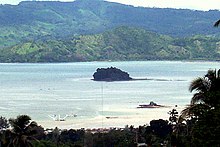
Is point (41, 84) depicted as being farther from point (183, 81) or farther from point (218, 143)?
point (218, 143)

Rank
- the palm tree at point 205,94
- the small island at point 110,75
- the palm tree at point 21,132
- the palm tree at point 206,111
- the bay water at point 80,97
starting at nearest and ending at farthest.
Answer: the palm tree at point 206,111 → the palm tree at point 205,94 → the palm tree at point 21,132 → the bay water at point 80,97 → the small island at point 110,75

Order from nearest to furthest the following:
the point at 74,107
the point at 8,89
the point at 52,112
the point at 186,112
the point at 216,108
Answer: the point at 186,112 < the point at 216,108 < the point at 52,112 < the point at 74,107 < the point at 8,89

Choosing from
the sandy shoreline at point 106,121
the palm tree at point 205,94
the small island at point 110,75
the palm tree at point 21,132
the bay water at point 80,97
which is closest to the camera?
the palm tree at point 205,94

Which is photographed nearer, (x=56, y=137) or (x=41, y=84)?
(x=56, y=137)

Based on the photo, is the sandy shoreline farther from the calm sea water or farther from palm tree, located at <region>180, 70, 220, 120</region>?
palm tree, located at <region>180, 70, 220, 120</region>

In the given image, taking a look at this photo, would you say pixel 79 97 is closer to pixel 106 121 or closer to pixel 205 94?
pixel 106 121

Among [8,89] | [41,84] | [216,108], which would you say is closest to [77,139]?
[216,108]

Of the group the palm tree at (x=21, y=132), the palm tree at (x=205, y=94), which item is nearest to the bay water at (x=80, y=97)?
the palm tree at (x=21, y=132)

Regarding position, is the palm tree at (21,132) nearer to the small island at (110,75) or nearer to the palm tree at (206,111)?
the palm tree at (206,111)

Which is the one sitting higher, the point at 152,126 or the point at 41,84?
the point at 41,84
